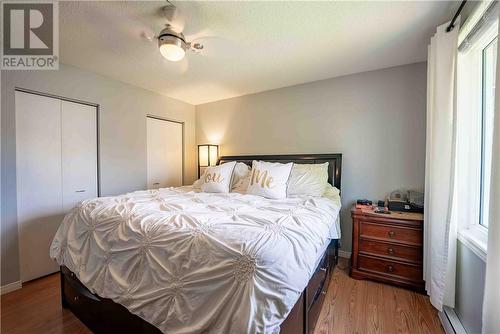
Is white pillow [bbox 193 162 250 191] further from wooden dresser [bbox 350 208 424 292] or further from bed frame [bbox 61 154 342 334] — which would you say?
bed frame [bbox 61 154 342 334]

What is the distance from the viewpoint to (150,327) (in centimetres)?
112

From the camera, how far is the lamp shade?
3.65 m

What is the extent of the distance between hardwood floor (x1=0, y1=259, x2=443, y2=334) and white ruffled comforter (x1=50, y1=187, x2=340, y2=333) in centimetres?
61

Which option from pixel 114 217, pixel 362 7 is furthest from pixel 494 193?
pixel 114 217

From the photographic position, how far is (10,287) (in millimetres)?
2045

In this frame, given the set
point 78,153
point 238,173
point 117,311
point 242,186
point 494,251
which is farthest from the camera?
point 238,173

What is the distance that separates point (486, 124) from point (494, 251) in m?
1.03

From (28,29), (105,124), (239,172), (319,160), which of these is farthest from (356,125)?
(28,29)

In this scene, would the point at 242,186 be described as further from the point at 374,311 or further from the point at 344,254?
the point at 374,311

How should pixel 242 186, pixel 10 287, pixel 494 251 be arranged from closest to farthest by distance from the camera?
pixel 494 251
pixel 10 287
pixel 242 186

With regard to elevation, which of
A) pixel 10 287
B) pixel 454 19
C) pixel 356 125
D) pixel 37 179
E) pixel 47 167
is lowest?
pixel 10 287

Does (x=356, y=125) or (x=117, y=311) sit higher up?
(x=356, y=125)

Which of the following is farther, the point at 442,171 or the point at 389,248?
the point at 389,248

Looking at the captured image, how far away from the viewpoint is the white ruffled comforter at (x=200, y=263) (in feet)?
2.83
